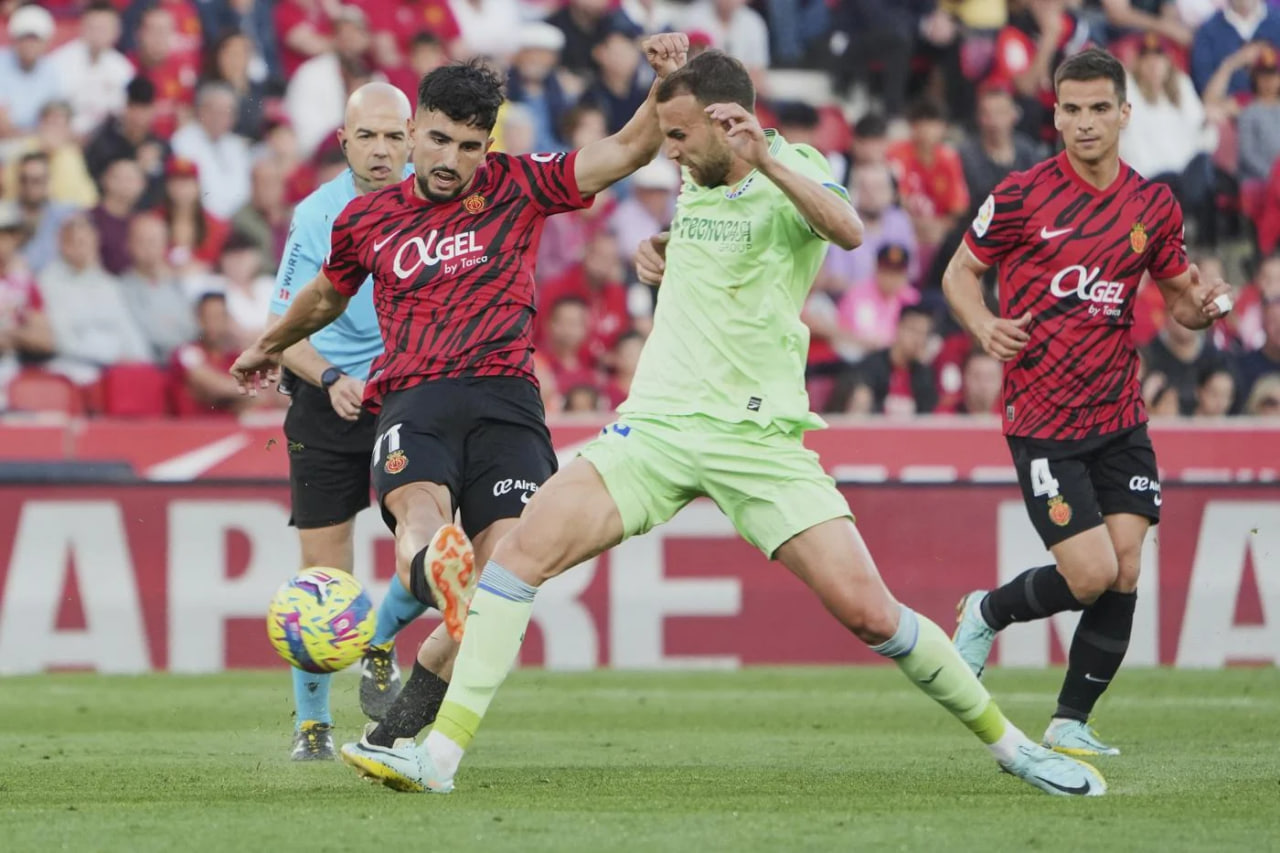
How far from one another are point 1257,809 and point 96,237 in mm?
11026

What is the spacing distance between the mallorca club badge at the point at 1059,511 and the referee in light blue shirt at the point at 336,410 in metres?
2.60

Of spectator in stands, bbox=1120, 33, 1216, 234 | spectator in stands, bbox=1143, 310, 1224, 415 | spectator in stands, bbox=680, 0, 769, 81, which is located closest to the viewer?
spectator in stands, bbox=1143, 310, 1224, 415

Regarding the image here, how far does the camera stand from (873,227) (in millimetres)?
17172

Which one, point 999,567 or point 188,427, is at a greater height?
point 188,427

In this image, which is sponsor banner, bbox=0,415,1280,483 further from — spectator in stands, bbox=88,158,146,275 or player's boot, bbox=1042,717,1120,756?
player's boot, bbox=1042,717,1120,756

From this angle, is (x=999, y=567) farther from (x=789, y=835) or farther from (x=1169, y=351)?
(x=789, y=835)

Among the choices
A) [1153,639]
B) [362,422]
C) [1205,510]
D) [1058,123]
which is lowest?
[1153,639]

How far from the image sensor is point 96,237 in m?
15.5

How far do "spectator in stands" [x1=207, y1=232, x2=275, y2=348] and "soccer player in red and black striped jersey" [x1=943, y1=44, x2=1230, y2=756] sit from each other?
8018 mm

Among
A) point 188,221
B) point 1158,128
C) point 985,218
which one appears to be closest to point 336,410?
point 985,218

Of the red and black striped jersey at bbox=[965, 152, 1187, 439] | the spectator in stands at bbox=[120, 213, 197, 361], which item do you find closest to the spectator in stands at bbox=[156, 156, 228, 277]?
the spectator in stands at bbox=[120, 213, 197, 361]

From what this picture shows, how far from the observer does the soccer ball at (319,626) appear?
7141 millimetres

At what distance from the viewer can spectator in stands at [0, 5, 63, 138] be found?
16641mm

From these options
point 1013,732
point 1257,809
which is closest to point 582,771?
point 1013,732
